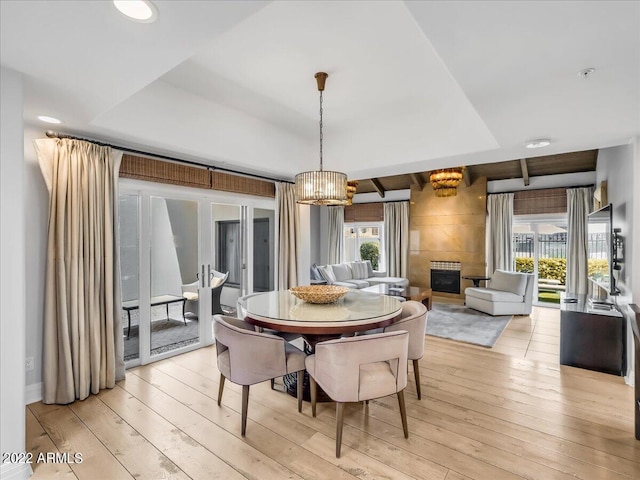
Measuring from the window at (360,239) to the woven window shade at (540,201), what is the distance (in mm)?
3302

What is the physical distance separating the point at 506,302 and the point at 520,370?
2.72m

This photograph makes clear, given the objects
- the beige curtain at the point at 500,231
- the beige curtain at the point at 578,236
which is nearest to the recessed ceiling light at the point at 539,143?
the beige curtain at the point at 578,236

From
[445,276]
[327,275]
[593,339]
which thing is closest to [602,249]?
[593,339]

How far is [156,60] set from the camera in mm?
1705

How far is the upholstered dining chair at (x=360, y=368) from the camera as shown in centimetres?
208

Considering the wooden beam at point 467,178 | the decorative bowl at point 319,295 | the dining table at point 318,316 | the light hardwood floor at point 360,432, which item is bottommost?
the light hardwood floor at point 360,432

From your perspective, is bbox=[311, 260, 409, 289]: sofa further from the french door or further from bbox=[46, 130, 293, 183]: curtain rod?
bbox=[46, 130, 293, 183]: curtain rod

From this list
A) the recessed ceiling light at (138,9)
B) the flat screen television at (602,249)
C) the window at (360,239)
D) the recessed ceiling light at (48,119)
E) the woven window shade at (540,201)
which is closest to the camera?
the recessed ceiling light at (138,9)

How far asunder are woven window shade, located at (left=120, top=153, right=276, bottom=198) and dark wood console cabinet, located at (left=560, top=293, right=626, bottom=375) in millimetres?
4143

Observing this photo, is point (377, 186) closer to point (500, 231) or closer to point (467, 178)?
point (467, 178)

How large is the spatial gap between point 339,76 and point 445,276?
230 inches

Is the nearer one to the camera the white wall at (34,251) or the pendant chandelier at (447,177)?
the white wall at (34,251)

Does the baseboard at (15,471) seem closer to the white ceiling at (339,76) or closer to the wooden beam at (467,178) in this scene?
the white ceiling at (339,76)

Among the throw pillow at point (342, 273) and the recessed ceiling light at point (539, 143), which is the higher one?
the recessed ceiling light at point (539, 143)
